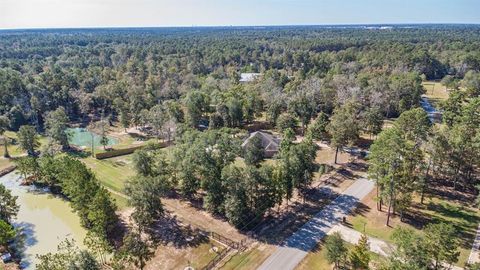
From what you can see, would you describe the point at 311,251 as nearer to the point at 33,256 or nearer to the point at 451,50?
the point at 33,256

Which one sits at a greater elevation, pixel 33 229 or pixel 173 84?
pixel 173 84

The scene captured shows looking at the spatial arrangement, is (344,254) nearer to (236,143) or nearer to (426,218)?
(426,218)

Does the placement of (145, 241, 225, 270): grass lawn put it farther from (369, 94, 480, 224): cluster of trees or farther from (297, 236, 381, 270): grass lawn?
(369, 94, 480, 224): cluster of trees

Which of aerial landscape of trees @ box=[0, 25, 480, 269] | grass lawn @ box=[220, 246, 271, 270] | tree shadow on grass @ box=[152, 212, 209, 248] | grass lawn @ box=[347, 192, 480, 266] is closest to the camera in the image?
grass lawn @ box=[220, 246, 271, 270]

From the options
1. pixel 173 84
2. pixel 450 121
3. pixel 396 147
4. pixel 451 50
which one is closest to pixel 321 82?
pixel 450 121

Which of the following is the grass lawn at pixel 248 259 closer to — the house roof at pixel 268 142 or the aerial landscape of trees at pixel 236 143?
the aerial landscape of trees at pixel 236 143

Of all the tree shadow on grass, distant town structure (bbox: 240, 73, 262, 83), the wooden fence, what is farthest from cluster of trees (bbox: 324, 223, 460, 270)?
distant town structure (bbox: 240, 73, 262, 83)
